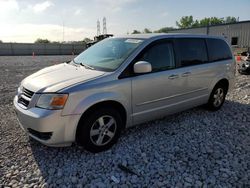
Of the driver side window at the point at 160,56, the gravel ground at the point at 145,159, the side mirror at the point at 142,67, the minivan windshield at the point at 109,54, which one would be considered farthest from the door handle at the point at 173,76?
the gravel ground at the point at 145,159

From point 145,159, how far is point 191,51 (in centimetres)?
249

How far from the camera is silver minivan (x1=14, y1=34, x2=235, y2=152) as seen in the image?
10.7 ft

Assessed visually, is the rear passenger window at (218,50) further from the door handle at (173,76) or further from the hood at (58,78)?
the hood at (58,78)

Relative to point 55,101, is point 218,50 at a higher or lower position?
higher

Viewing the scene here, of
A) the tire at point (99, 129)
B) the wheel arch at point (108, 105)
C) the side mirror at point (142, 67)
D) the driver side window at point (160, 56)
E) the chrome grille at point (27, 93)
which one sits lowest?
the tire at point (99, 129)

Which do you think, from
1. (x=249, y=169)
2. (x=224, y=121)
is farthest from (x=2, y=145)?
(x=224, y=121)

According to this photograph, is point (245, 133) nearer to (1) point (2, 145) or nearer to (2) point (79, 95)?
(2) point (79, 95)

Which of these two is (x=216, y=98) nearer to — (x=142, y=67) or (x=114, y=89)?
(x=142, y=67)

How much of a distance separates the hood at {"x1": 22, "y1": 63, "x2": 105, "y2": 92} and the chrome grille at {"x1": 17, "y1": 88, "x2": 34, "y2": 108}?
0.06 meters

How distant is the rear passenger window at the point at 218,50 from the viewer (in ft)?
17.6

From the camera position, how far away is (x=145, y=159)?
11.5ft

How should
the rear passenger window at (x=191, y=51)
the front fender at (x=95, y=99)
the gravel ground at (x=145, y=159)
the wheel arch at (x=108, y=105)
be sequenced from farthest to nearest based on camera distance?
the rear passenger window at (x=191, y=51) < the wheel arch at (x=108, y=105) < the front fender at (x=95, y=99) < the gravel ground at (x=145, y=159)

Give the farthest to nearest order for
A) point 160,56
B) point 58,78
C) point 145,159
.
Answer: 1. point 160,56
2. point 58,78
3. point 145,159

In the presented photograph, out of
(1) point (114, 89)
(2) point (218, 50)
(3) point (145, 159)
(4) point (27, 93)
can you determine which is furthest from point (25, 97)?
(2) point (218, 50)
